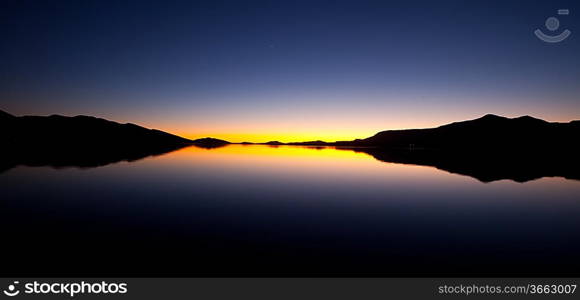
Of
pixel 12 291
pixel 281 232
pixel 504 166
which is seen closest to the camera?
pixel 12 291

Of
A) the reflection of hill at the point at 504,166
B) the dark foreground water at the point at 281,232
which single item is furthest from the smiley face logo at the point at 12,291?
the reflection of hill at the point at 504,166

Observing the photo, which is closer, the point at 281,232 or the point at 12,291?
the point at 12,291

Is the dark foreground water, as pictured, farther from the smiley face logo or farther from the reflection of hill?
the reflection of hill

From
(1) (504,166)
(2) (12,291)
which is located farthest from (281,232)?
(1) (504,166)

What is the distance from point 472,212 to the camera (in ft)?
51.7

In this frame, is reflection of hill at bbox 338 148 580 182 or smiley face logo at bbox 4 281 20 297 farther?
reflection of hill at bbox 338 148 580 182

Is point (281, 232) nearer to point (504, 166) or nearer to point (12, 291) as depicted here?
point (12, 291)

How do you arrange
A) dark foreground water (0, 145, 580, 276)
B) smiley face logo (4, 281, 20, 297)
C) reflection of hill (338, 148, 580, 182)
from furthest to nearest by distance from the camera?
reflection of hill (338, 148, 580, 182)
dark foreground water (0, 145, 580, 276)
smiley face logo (4, 281, 20, 297)

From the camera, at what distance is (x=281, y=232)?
11461 millimetres

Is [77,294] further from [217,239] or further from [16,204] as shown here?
[16,204]

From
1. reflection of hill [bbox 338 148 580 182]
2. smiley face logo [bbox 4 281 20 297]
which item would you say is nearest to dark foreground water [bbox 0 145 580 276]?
smiley face logo [bbox 4 281 20 297]

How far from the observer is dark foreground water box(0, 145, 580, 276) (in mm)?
8094

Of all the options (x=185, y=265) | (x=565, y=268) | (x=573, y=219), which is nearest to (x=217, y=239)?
(x=185, y=265)

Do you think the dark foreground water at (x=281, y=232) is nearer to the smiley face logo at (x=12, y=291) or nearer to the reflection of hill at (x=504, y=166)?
the smiley face logo at (x=12, y=291)
